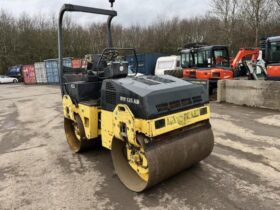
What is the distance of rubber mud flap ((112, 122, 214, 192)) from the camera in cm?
356

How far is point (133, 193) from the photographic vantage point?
387cm

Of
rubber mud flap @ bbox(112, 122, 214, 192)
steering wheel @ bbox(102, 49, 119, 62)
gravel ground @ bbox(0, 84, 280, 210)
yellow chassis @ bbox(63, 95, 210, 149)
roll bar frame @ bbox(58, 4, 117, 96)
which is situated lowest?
gravel ground @ bbox(0, 84, 280, 210)

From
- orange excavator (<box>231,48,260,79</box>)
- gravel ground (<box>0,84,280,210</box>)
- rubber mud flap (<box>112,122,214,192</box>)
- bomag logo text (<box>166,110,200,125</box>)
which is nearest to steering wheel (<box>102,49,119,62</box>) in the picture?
rubber mud flap (<box>112,122,214,192</box>)

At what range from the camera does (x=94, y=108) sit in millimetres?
4629

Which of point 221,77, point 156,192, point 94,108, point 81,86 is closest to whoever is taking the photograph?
point 156,192

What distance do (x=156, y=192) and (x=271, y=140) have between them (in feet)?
10.3

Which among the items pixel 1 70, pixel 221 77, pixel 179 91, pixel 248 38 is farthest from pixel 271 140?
pixel 1 70

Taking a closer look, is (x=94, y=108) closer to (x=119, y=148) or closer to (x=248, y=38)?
(x=119, y=148)

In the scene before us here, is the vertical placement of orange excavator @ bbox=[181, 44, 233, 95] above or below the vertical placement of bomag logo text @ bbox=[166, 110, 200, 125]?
above

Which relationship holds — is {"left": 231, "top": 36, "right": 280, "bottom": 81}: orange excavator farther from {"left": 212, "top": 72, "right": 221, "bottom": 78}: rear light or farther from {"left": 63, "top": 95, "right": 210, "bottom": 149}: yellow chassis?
{"left": 63, "top": 95, "right": 210, "bottom": 149}: yellow chassis

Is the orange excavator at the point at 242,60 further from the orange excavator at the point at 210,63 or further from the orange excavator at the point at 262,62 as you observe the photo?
the orange excavator at the point at 210,63

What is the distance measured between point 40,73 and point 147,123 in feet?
93.5

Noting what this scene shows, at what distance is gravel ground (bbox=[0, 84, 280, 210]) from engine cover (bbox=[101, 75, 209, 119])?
3.38 ft

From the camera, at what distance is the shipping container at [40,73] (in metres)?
29.3
